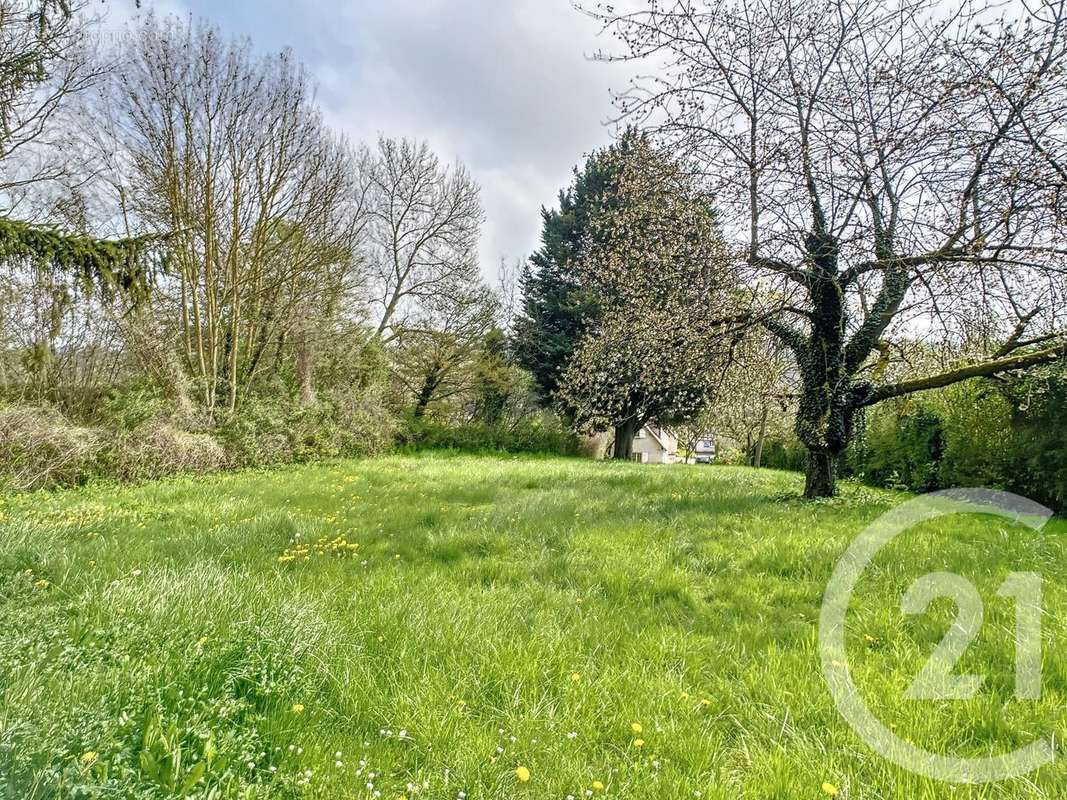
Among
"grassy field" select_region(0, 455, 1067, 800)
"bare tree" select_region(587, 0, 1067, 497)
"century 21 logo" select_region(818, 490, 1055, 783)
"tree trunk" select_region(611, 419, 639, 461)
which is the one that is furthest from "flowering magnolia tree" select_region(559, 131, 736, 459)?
"tree trunk" select_region(611, 419, 639, 461)

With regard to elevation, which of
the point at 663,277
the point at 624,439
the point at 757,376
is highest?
the point at 663,277

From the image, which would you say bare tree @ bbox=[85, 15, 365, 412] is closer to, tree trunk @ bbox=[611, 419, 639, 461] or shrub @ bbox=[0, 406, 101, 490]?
shrub @ bbox=[0, 406, 101, 490]

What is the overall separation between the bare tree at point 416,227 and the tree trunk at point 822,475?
45.3 feet

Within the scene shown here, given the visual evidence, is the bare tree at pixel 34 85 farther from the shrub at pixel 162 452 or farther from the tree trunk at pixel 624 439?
the tree trunk at pixel 624 439

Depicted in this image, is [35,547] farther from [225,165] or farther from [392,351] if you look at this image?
[392,351]

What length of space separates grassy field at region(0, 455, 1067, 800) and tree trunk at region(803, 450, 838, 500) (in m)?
2.11

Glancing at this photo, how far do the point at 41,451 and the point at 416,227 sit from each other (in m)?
13.2

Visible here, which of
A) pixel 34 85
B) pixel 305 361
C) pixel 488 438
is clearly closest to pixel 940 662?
pixel 34 85

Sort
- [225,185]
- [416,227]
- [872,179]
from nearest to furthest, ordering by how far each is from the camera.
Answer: [872,179] < [225,185] < [416,227]

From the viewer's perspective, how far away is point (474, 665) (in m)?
2.23

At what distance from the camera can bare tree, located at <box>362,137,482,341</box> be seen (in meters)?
16.9

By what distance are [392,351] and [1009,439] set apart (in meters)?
16.2

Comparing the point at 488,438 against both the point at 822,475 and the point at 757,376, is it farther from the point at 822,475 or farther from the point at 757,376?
the point at 822,475

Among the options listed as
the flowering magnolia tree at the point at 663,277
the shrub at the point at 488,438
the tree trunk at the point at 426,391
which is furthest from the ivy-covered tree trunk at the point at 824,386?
the tree trunk at the point at 426,391
